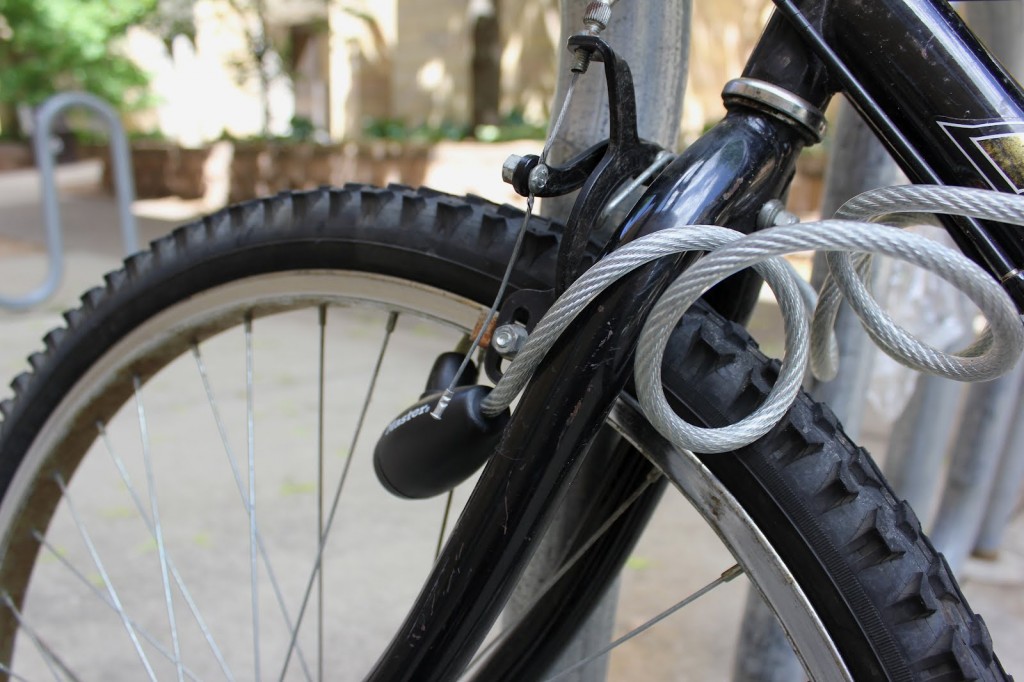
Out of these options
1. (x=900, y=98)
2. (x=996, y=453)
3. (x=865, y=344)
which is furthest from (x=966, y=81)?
(x=996, y=453)

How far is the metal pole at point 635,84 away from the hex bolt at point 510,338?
204mm

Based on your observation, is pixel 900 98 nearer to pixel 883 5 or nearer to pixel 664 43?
pixel 883 5

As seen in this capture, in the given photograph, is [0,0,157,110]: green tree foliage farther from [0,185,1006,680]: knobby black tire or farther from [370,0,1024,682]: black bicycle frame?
[370,0,1024,682]: black bicycle frame

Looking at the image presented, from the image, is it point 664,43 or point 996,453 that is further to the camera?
point 996,453

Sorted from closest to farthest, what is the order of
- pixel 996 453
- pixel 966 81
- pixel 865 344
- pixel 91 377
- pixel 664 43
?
pixel 966 81 → pixel 664 43 → pixel 91 377 → pixel 865 344 → pixel 996 453

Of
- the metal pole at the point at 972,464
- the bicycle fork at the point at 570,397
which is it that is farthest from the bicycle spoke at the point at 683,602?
the metal pole at the point at 972,464

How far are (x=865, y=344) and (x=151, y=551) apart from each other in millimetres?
1499

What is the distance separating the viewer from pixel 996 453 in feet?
5.71

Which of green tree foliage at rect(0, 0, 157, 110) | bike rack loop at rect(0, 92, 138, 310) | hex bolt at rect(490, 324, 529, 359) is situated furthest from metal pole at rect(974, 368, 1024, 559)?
green tree foliage at rect(0, 0, 157, 110)

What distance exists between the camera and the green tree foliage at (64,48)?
9.73m

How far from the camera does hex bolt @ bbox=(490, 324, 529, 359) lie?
0.58m

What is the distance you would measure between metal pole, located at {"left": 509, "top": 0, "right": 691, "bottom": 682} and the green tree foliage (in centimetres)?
941

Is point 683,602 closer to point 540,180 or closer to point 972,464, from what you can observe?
point 540,180

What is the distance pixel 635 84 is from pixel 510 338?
0.33 meters
